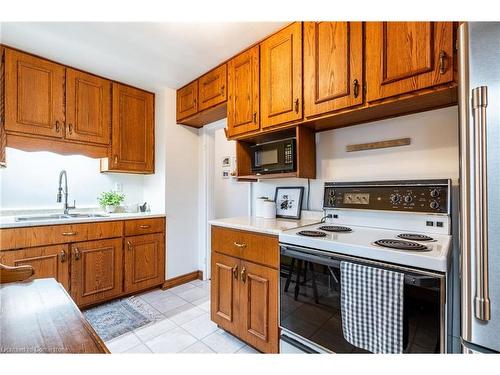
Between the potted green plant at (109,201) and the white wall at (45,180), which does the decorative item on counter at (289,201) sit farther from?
the white wall at (45,180)

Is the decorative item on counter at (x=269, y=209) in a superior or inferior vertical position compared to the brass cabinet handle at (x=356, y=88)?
inferior

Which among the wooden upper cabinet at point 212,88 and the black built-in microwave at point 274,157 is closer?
the black built-in microwave at point 274,157

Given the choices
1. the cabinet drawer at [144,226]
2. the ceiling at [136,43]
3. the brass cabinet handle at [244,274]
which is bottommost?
the brass cabinet handle at [244,274]

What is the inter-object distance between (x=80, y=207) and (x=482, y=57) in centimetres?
319

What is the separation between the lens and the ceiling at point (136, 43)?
168 cm

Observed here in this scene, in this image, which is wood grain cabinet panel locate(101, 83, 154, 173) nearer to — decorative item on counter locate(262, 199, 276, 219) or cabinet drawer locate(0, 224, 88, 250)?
cabinet drawer locate(0, 224, 88, 250)

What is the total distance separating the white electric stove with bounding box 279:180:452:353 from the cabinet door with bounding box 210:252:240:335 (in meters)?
0.40

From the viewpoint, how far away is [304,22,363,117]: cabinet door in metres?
1.35

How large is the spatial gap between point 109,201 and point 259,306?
2.00 meters

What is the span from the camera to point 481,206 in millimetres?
738

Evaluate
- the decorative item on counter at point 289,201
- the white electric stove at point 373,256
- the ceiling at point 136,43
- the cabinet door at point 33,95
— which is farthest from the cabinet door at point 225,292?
the cabinet door at point 33,95

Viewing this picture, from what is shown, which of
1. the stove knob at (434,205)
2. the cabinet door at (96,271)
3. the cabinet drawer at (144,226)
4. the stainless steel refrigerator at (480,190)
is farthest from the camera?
the cabinet drawer at (144,226)

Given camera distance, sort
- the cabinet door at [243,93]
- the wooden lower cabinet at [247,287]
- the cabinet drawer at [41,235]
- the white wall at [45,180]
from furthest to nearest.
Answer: the white wall at [45,180], the cabinet door at [243,93], the cabinet drawer at [41,235], the wooden lower cabinet at [247,287]
